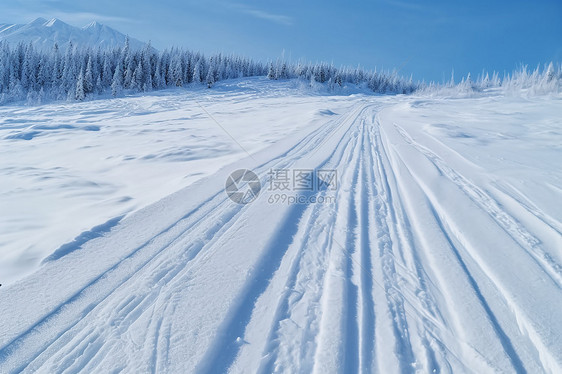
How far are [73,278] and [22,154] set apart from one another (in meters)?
8.99

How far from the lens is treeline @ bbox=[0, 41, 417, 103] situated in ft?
147

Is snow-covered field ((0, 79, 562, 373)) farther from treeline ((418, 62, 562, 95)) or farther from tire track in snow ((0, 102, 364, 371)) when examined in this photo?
treeline ((418, 62, 562, 95))

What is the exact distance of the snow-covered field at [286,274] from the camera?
6.49 feet

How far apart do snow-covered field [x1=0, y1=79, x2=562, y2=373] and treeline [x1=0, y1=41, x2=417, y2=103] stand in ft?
138

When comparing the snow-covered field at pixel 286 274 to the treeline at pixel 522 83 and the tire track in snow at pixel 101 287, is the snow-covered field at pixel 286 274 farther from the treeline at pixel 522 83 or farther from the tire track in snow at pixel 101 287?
the treeline at pixel 522 83

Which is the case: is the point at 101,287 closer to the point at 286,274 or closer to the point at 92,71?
the point at 286,274

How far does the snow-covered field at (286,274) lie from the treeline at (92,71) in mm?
42192

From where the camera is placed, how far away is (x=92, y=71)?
50.6 m

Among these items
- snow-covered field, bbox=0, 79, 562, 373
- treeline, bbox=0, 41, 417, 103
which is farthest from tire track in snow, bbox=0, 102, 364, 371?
treeline, bbox=0, 41, 417, 103

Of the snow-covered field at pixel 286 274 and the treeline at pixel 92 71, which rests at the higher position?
the treeline at pixel 92 71

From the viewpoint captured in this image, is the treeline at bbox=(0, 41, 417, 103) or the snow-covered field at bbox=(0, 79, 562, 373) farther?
the treeline at bbox=(0, 41, 417, 103)

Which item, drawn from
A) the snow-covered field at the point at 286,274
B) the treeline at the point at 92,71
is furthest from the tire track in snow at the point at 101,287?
the treeline at the point at 92,71

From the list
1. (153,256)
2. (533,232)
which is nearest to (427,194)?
(533,232)

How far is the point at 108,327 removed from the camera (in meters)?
2.11
